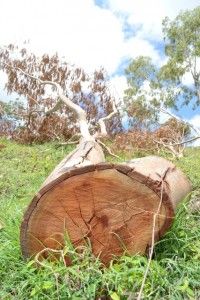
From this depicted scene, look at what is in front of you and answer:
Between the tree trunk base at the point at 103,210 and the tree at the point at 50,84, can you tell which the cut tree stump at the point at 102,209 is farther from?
the tree at the point at 50,84

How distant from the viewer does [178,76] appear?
1558 inches

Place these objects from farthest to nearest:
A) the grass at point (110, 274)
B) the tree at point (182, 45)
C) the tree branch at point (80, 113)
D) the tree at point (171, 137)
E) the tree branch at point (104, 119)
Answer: the tree at point (182, 45) < the tree at point (171, 137) < the tree branch at point (104, 119) < the tree branch at point (80, 113) < the grass at point (110, 274)

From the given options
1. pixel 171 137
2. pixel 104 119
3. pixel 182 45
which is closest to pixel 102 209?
pixel 104 119

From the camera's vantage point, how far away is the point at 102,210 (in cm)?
419

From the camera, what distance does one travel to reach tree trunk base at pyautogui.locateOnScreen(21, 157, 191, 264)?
4.11 m

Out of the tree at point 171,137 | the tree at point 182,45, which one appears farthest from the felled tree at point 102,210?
the tree at point 182,45

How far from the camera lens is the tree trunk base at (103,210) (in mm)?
4105

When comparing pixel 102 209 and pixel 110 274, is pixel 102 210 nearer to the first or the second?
pixel 102 209

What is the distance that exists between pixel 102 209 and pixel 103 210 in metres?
0.01

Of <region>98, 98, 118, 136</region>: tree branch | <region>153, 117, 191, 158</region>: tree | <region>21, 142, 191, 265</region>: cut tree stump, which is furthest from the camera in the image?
<region>153, 117, 191, 158</region>: tree

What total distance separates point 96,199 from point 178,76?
3626 cm

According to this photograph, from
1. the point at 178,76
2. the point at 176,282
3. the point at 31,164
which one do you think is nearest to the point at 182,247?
the point at 176,282

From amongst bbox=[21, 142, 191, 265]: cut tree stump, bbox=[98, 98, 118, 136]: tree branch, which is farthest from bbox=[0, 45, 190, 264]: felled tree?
bbox=[98, 98, 118, 136]: tree branch

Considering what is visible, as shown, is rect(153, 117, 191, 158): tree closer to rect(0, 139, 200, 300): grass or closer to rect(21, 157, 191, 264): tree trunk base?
rect(0, 139, 200, 300): grass
